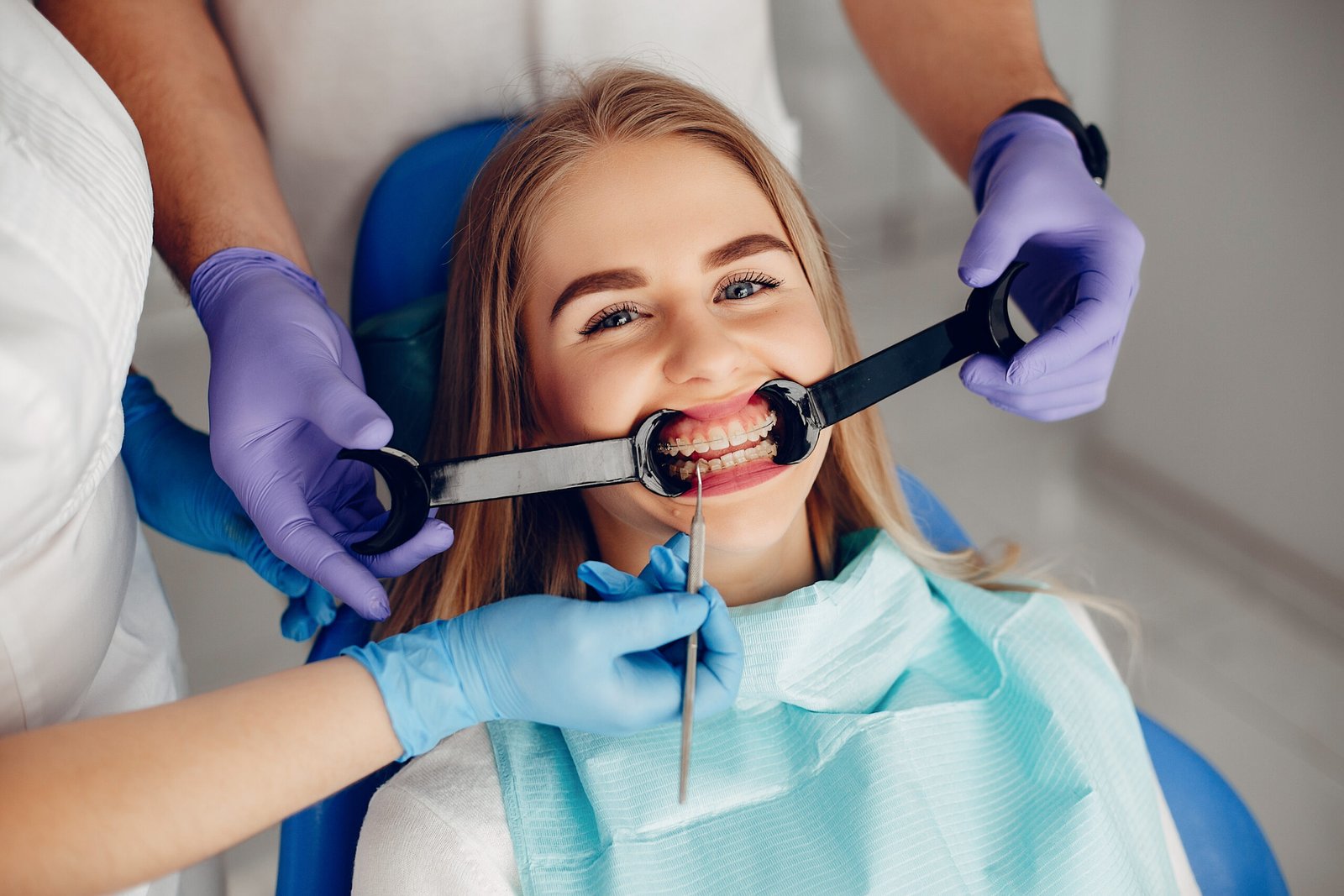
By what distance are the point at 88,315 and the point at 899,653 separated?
870mm

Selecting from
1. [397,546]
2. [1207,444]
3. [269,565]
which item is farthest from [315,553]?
[1207,444]

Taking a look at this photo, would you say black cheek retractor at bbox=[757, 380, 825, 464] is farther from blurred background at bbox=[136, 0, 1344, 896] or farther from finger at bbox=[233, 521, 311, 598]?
blurred background at bbox=[136, 0, 1344, 896]

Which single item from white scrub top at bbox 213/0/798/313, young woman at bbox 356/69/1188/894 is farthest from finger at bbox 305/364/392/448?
white scrub top at bbox 213/0/798/313

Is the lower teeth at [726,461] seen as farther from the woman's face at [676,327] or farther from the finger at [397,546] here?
the finger at [397,546]

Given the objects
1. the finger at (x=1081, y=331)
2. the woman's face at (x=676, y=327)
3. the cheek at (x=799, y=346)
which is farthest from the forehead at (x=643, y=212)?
the finger at (x=1081, y=331)

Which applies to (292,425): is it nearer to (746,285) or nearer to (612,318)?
(612,318)

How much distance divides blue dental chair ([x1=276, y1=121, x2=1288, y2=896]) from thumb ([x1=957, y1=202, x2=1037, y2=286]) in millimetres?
424

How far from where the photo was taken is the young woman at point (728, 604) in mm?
1099

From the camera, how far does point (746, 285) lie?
124 cm

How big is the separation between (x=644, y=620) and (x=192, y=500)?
0.70 meters

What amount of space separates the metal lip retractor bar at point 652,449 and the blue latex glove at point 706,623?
0.33 feet

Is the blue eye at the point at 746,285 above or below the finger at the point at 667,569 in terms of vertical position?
above

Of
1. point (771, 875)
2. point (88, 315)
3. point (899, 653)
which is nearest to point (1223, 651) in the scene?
point (899, 653)

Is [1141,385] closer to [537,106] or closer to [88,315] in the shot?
[537,106]
